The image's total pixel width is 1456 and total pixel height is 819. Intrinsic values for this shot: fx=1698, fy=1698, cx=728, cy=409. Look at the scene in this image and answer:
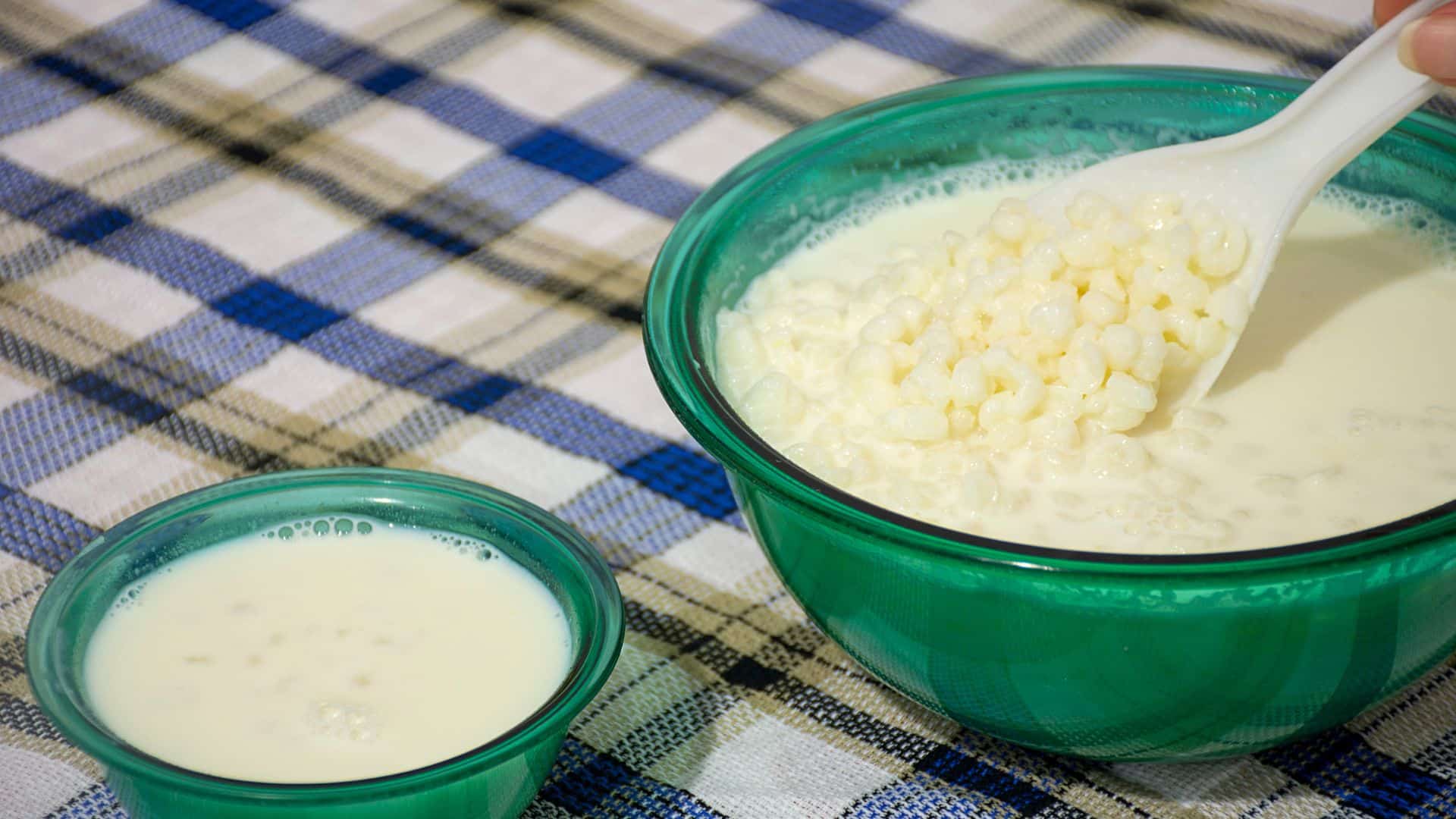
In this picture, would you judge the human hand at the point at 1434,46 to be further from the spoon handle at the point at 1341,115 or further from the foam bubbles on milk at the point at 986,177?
the foam bubbles on milk at the point at 986,177

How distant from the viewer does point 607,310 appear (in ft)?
5.79

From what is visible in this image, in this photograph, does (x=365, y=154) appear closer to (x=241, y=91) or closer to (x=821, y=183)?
(x=241, y=91)

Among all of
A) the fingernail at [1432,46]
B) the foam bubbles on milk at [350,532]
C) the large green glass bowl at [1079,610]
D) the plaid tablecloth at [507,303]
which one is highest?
the fingernail at [1432,46]

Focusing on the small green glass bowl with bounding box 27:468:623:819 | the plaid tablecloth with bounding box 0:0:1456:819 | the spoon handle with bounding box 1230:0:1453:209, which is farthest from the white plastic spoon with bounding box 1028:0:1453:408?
the small green glass bowl with bounding box 27:468:623:819

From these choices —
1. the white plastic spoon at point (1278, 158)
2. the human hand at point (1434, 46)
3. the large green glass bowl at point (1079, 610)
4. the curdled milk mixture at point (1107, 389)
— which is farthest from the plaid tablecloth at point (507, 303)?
the human hand at point (1434, 46)

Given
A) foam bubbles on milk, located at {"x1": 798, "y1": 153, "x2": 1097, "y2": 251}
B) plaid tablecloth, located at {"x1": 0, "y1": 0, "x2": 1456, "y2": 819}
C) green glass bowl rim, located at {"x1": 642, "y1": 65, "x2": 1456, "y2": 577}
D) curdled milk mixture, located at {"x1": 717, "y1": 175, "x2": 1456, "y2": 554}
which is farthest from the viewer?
foam bubbles on milk, located at {"x1": 798, "y1": 153, "x2": 1097, "y2": 251}

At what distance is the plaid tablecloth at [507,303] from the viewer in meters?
1.19

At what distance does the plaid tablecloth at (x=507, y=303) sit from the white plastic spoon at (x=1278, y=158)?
0.34 m

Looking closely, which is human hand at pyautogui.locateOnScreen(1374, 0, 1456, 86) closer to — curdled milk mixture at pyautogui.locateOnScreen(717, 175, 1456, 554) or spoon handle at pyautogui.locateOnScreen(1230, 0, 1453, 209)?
spoon handle at pyautogui.locateOnScreen(1230, 0, 1453, 209)

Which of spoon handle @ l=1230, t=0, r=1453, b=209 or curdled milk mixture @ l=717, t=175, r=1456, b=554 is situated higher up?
spoon handle @ l=1230, t=0, r=1453, b=209

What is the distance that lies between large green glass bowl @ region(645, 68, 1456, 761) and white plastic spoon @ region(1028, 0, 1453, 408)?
0.51ft

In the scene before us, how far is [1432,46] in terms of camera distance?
3.64ft

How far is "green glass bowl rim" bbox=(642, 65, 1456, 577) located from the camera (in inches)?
36.9

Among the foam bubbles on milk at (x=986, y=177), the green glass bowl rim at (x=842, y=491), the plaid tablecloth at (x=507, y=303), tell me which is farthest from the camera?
the foam bubbles on milk at (x=986, y=177)
